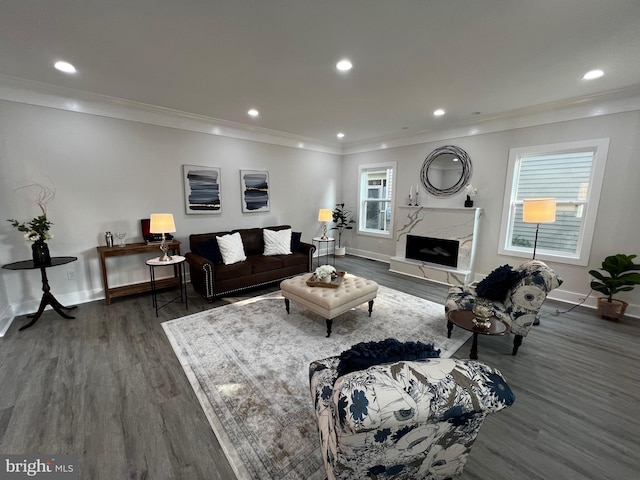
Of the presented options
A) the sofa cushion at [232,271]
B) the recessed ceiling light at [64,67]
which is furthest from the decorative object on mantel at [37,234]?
the sofa cushion at [232,271]

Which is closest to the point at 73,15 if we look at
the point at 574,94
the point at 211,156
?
the point at 211,156

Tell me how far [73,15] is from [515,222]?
5648mm

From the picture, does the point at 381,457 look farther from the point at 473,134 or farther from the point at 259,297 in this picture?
the point at 473,134

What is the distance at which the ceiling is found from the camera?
5.88 feet

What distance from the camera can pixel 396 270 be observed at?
5.34 metres

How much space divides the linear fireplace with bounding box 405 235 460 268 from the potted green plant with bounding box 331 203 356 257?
5.73 feet

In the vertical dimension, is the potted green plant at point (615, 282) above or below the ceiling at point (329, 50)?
below

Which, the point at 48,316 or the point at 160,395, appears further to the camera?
the point at 48,316

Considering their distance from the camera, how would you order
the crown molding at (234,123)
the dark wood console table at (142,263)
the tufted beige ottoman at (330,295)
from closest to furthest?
the tufted beige ottoman at (330,295)
the crown molding at (234,123)
the dark wood console table at (142,263)

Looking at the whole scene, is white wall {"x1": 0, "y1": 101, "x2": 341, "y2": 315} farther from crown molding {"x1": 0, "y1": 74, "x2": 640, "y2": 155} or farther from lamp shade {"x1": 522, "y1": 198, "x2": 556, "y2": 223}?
lamp shade {"x1": 522, "y1": 198, "x2": 556, "y2": 223}

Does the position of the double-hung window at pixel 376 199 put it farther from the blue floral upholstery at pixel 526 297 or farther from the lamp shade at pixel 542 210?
the blue floral upholstery at pixel 526 297

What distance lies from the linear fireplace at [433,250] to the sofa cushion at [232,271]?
326cm

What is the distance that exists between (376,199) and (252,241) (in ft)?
10.3

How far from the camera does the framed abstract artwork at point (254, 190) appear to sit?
16.4 ft
